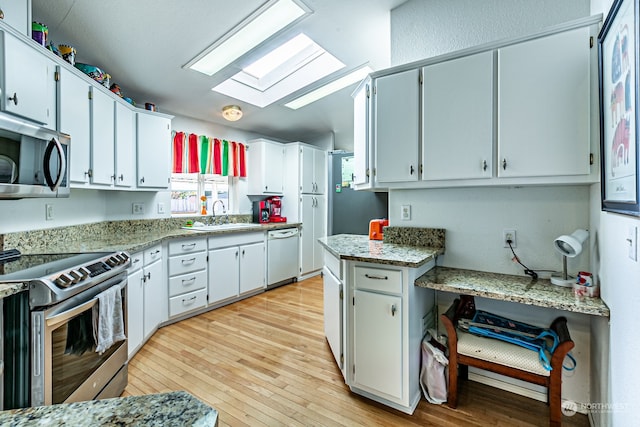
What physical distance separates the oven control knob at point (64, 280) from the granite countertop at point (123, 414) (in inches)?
41.5

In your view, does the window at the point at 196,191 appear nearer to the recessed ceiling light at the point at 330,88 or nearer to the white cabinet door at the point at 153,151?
the white cabinet door at the point at 153,151

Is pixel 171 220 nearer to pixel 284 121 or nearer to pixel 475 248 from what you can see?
pixel 284 121

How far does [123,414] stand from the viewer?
51 cm

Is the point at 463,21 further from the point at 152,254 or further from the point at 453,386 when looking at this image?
the point at 152,254

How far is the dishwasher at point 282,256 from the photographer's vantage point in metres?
4.16

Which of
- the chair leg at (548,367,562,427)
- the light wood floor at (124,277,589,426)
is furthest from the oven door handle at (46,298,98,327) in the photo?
the chair leg at (548,367,562,427)

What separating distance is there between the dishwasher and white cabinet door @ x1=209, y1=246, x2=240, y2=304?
575 mm

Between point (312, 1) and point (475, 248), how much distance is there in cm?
221

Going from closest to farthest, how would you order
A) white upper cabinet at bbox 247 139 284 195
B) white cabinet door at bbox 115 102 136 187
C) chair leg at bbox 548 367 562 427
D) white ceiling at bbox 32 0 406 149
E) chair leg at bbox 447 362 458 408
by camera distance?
chair leg at bbox 548 367 562 427
chair leg at bbox 447 362 458 408
white ceiling at bbox 32 0 406 149
white cabinet door at bbox 115 102 136 187
white upper cabinet at bbox 247 139 284 195

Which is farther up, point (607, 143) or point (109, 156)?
point (109, 156)

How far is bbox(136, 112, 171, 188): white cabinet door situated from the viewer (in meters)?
3.01

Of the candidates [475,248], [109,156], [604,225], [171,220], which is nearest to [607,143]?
[604,225]

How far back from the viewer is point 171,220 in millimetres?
3604

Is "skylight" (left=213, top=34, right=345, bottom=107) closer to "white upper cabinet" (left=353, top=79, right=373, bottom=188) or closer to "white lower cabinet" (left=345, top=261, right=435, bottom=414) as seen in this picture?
"white upper cabinet" (left=353, top=79, right=373, bottom=188)
